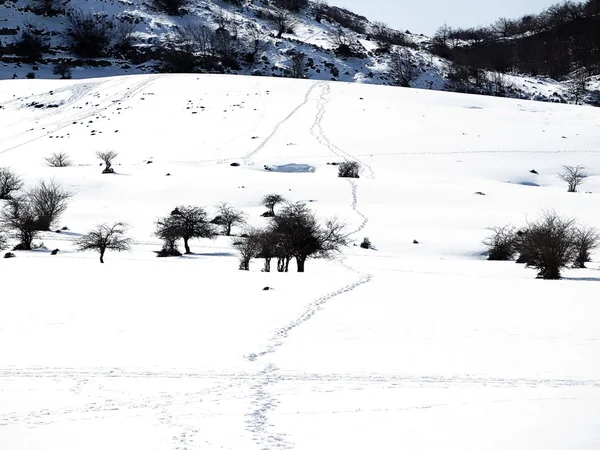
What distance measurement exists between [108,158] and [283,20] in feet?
235

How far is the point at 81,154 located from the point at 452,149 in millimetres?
29679

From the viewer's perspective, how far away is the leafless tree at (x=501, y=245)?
29.8m

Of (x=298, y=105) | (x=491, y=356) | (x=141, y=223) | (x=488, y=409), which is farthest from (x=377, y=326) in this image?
(x=298, y=105)

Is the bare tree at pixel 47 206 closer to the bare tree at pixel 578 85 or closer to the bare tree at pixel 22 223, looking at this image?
the bare tree at pixel 22 223

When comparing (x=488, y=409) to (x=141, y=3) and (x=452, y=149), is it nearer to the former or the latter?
(x=452, y=149)

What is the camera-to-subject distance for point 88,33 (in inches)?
3661

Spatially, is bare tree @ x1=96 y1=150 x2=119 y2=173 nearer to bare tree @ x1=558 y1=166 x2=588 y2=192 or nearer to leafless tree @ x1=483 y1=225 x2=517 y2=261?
leafless tree @ x1=483 y1=225 x2=517 y2=261

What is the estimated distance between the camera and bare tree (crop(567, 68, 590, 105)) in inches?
3426

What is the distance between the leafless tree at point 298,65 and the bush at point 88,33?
27.5m

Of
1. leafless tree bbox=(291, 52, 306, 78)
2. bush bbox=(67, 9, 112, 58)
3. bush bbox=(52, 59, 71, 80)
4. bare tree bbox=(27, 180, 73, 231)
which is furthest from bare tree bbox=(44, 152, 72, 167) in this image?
bush bbox=(67, 9, 112, 58)

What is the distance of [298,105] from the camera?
65.8 m

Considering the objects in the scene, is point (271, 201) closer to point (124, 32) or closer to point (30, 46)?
point (30, 46)

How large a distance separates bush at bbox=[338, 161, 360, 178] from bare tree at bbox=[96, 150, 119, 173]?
15.8 m

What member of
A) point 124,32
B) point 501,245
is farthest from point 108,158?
point 124,32
